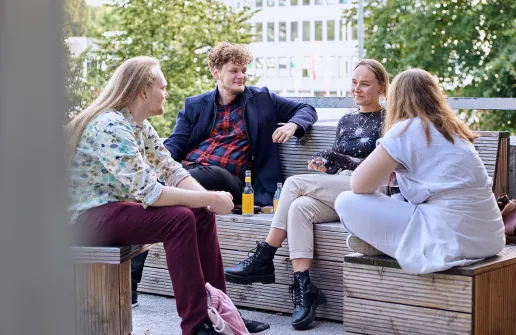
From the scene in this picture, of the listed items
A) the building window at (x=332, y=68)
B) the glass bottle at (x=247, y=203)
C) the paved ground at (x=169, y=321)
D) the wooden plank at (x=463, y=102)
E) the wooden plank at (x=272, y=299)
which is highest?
the wooden plank at (x=463, y=102)

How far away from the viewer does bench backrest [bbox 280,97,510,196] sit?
13.6 feet

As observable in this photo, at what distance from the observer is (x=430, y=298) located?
10.8ft

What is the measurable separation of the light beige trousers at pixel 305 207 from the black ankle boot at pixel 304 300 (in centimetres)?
11

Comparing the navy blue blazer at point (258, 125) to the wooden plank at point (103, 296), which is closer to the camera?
the wooden plank at point (103, 296)

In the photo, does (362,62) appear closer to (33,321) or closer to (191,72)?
(33,321)

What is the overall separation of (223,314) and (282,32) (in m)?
66.9

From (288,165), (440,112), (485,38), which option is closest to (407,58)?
(485,38)

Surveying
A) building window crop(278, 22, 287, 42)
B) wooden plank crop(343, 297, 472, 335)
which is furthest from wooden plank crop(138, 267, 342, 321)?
building window crop(278, 22, 287, 42)

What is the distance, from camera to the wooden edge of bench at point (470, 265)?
3.19 m

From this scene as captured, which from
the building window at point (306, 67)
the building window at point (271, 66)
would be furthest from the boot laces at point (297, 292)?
the building window at point (271, 66)

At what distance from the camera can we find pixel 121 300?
343 cm

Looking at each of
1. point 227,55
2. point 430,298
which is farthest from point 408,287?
point 227,55

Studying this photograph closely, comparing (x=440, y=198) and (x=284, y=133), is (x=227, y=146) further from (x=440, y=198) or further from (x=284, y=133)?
(x=440, y=198)

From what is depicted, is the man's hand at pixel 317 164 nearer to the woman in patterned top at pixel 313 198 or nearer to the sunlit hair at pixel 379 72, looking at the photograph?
the woman in patterned top at pixel 313 198
